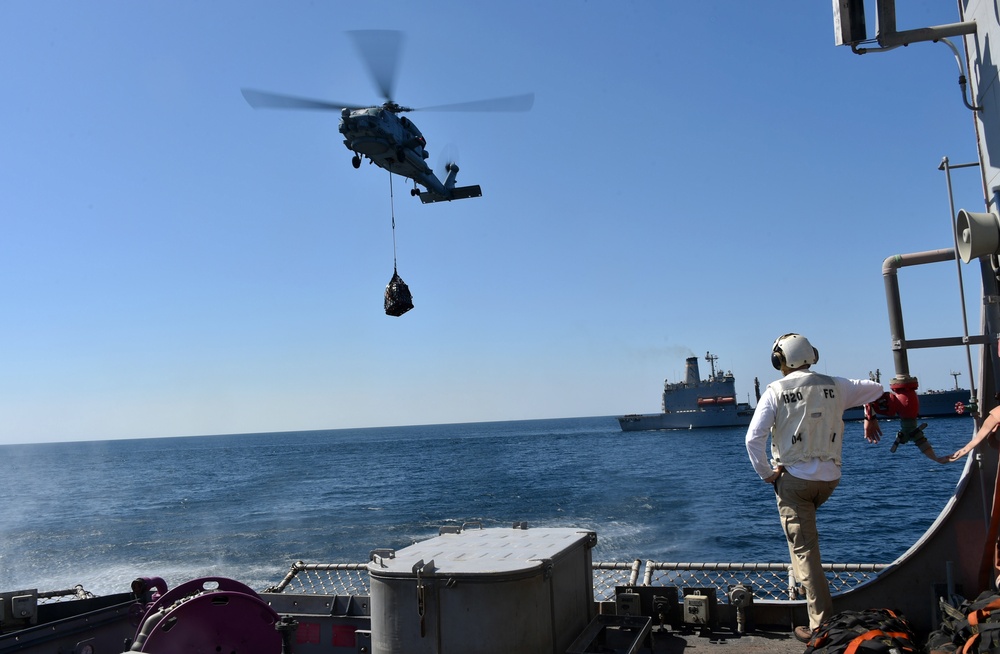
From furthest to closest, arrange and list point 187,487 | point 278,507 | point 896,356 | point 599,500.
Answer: point 187,487 < point 278,507 < point 599,500 < point 896,356

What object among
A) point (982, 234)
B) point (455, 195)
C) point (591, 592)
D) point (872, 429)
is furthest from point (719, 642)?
point (455, 195)

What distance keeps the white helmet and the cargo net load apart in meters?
10.5

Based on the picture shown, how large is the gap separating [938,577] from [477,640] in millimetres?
3549

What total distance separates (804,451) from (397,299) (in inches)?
431

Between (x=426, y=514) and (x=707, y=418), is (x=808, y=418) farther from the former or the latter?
(x=707, y=418)

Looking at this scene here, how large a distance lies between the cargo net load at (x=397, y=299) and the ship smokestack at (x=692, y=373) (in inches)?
4090

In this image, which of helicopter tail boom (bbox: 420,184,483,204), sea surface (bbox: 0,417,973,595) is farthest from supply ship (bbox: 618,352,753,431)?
helicopter tail boom (bbox: 420,184,483,204)

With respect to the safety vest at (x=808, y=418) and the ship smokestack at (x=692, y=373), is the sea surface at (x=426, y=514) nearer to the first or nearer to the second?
the safety vest at (x=808, y=418)

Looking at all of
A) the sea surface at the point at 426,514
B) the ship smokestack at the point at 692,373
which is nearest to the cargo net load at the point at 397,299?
the sea surface at the point at 426,514

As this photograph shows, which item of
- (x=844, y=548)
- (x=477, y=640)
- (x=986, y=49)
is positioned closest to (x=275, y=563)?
(x=844, y=548)

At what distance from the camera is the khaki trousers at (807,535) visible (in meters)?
4.99

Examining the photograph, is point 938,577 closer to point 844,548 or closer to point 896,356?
point 896,356

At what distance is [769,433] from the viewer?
16.9ft

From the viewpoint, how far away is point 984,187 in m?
5.01
